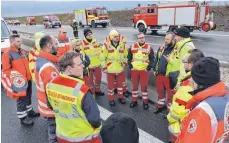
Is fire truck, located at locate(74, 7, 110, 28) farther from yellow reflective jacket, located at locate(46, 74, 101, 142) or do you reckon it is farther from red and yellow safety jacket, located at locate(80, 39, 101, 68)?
yellow reflective jacket, located at locate(46, 74, 101, 142)

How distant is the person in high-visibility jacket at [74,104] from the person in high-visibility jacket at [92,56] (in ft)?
12.4

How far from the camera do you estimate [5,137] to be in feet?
16.3

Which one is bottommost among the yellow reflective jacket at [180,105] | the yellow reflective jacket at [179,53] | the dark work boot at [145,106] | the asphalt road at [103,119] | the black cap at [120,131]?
the asphalt road at [103,119]

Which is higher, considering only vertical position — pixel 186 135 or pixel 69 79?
pixel 69 79

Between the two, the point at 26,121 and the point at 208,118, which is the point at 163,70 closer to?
the point at 26,121

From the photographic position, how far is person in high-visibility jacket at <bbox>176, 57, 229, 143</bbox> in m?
1.98

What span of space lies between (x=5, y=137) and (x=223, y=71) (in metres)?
5.88

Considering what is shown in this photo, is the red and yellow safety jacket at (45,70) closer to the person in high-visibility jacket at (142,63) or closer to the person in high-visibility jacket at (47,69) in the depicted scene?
the person in high-visibility jacket at (47,69)


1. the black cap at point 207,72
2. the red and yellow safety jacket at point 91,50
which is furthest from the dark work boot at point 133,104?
the black cap at point 207,72

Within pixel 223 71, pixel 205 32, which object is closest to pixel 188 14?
pixel 205 32

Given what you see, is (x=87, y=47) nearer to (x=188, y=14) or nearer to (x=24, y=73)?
(x=24, y=73)

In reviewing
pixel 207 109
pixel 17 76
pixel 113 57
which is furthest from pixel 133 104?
pixel 207 109

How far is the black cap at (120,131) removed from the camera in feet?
6.49

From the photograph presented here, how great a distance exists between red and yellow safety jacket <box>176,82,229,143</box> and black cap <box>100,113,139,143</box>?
0.42 meters
